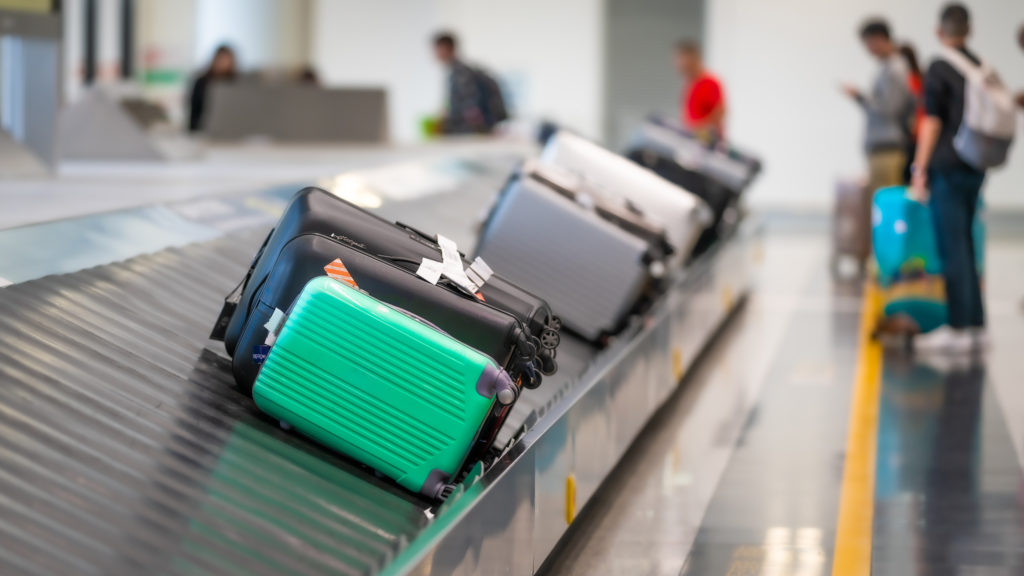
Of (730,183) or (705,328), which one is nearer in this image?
(705,328)

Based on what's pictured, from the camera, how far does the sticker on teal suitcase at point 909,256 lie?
6.98m

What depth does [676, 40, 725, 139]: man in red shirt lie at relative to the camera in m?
10.3

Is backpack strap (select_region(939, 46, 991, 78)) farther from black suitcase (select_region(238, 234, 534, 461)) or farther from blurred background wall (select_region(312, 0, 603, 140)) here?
blurred background wall (select_region(312, 0, 603, 140))

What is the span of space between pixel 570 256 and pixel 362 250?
1.91 m

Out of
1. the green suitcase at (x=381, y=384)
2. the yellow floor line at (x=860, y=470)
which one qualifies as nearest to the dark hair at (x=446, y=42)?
the yellow floor line at (x=860, y=470)

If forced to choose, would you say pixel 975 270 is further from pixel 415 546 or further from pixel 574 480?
pixel 415 546

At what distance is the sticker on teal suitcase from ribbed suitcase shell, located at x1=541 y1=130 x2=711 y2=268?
1.38 meters

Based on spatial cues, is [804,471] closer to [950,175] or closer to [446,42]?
[950,175]

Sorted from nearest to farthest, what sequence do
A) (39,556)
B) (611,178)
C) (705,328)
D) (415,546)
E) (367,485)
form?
(39,556) < (415,546) < (367,485) < (611,178) < (705,328)

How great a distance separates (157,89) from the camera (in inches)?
712

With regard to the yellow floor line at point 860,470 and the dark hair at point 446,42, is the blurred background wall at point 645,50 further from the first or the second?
the yellow floor line at point 860,470

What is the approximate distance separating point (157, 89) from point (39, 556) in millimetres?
16973

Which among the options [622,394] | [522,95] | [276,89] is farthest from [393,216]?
[522,95]

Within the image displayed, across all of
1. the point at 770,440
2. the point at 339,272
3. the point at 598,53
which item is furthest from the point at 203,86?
the point at 339,272
